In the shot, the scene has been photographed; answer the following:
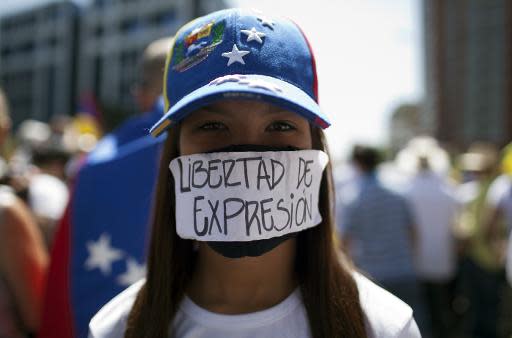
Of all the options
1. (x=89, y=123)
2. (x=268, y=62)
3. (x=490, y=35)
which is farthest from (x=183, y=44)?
(x=490, y=35)

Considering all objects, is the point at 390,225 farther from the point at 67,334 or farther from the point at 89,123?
the point at 89,123

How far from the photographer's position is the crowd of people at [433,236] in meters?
4.34

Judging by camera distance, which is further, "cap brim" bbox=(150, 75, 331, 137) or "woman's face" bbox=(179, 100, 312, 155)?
"woman's face" bbox=(179, 100, 312, 155)

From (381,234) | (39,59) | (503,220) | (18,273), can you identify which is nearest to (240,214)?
(18,273)

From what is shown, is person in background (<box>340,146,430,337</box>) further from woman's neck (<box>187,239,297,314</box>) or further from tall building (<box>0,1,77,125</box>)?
tall building (<box>0,1,77,125</box>)

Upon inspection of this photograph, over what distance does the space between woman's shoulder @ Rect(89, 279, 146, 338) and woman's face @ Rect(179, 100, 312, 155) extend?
1.75 feet

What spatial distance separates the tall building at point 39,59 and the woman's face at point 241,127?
5933cm

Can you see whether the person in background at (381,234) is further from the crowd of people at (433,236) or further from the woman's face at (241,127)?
the woman's face at (241,127)

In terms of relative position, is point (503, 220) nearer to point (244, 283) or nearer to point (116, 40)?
point (244, 283)

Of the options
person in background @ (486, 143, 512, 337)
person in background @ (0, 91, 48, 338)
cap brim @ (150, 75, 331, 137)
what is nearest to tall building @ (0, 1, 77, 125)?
person in background @ (486, 143, 512, 337)

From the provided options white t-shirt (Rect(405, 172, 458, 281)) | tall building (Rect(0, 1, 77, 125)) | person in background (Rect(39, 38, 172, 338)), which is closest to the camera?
person in background (Rect(39, 38, 172, 338))

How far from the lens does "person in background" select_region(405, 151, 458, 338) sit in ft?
15.9

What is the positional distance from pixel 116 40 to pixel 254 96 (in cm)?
5963

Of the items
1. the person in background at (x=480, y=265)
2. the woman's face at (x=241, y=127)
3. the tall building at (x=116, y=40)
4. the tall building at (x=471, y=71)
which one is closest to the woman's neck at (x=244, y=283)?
the woman's face at (x=241, y=127)
